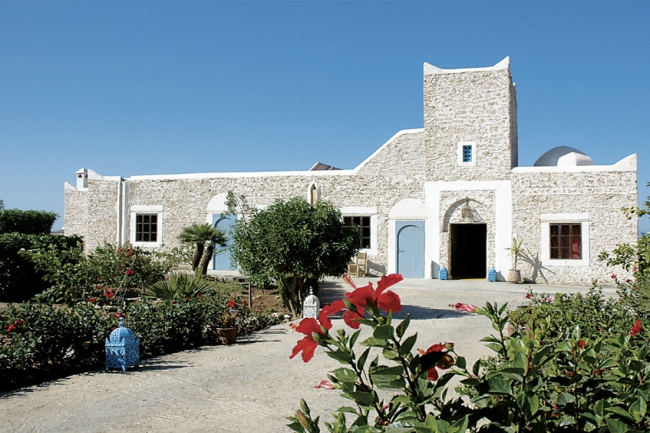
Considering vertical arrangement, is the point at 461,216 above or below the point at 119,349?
above

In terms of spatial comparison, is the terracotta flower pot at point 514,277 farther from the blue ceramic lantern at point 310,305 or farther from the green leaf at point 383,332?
the green leaf at point 383,332

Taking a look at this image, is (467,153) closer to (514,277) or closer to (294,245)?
(514,277)

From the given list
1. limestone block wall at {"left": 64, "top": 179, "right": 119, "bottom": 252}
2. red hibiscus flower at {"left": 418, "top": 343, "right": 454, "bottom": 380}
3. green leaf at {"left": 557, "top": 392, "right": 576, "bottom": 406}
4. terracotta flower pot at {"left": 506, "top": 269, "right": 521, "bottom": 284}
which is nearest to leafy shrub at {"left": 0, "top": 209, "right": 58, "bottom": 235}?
limestone block wall at {"left": 64, "top": 179, "right": 119, "bottom": 252}

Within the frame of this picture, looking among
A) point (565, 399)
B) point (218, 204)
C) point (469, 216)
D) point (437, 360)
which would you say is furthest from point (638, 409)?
point (218, 204)

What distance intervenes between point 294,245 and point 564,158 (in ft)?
39.6

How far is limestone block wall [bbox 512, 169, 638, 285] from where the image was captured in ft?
53.5

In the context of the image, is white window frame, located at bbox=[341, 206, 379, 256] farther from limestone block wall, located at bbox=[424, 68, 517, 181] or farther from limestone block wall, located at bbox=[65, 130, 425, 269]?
limestone block wall, located at bbox=[424, 68, 517, 181]

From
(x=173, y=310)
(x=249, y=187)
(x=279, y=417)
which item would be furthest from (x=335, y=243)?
(x=249, y=187)

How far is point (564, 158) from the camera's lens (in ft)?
60.6

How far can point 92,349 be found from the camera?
6.82m

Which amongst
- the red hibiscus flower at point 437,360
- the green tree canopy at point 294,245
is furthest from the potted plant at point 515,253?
the red hibiscus flower at point 437,360

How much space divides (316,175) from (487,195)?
19.1 feet

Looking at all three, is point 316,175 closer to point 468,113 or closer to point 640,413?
point 468,113

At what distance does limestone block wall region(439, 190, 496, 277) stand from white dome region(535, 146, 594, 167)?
2997 mm
